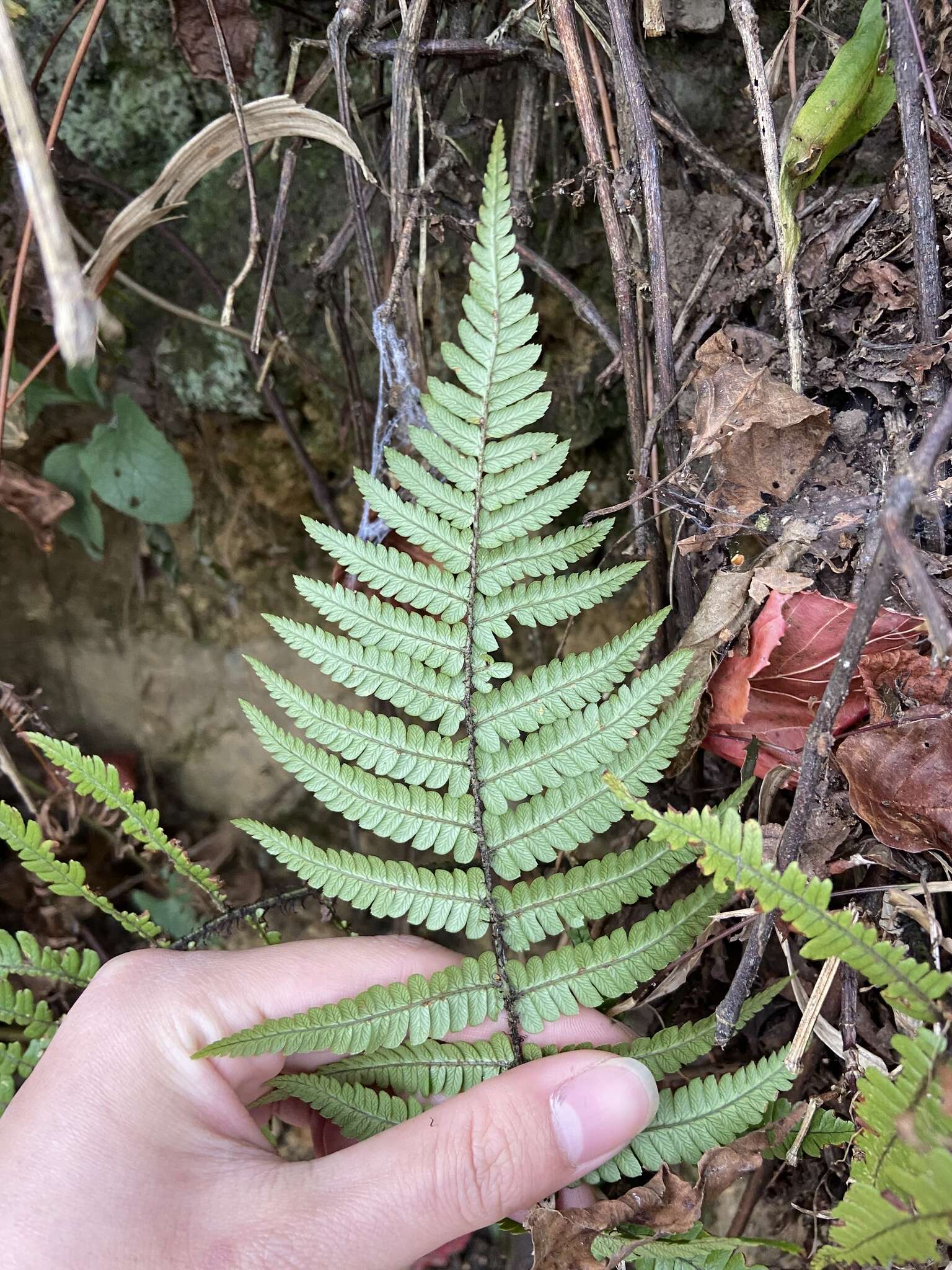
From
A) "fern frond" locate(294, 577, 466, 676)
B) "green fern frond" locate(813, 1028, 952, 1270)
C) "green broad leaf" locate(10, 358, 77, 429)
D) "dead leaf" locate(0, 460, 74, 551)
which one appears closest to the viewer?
"green fern frond" locate(813, 1028, 952, 1270)

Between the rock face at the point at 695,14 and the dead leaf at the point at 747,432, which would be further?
the rock face at the point at 695,14

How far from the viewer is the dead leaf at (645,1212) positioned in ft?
4.58

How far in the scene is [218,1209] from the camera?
1.39 metres

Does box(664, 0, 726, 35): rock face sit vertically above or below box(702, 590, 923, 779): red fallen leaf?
above

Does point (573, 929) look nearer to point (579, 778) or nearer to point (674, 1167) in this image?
point (579, 778)

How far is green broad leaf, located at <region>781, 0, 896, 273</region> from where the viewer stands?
1515mm

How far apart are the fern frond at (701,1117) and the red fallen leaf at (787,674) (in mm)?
535

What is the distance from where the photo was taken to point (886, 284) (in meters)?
1.62

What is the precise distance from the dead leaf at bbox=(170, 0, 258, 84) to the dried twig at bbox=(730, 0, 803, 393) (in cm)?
120

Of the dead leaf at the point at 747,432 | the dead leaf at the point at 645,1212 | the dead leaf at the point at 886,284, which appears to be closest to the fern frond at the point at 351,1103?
the dead leaf at the point at 645,1212

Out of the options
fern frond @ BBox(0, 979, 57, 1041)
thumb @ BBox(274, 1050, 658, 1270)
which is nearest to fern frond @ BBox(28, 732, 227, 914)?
fern frond @ BBox(0, 979, 57, 1041)

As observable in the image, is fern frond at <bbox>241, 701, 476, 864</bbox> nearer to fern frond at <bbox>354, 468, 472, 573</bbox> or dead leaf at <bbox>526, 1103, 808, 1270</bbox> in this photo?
fern frond at <bbox>354, 468, 472, 573</bbox>

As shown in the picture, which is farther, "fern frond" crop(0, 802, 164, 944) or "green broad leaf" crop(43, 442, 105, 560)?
"green broad leaf" crop(43, 442, 105, 560)

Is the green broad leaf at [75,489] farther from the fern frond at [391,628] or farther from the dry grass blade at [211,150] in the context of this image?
the fern frond at [391,628]
